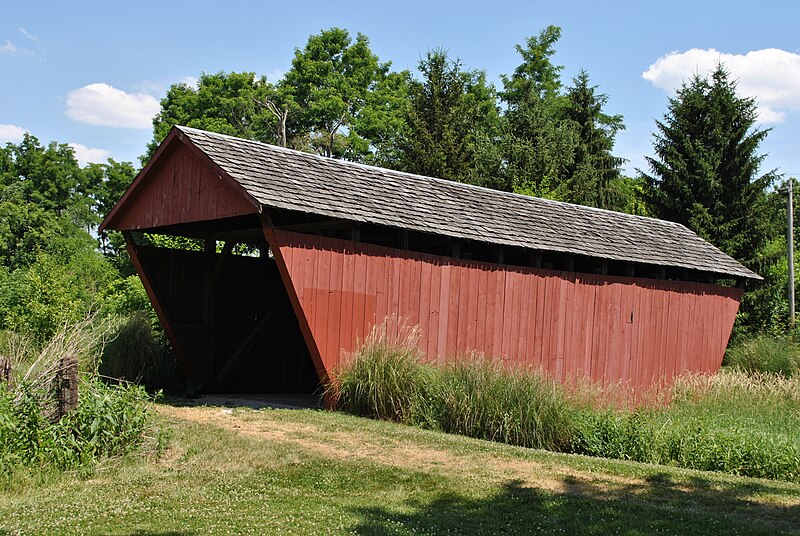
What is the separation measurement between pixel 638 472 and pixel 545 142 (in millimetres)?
23341

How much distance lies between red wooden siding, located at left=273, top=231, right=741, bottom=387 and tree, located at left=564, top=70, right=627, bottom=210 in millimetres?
14203

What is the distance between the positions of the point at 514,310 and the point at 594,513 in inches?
322

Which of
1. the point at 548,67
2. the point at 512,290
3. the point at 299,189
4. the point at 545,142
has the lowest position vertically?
the point at 512,290

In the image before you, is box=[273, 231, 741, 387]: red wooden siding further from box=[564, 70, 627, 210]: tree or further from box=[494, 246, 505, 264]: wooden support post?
box=[564, 70, 627, 210]: tree

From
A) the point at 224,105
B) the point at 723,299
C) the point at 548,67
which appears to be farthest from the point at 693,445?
the point at 548,67

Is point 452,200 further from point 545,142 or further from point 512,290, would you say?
point 545,142

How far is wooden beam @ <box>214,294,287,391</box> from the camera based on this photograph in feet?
48.4

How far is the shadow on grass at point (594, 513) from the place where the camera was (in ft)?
18.9

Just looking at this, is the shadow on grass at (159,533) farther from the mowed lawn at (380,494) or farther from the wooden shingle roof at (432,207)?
the wooden shingle roof at (432,207)

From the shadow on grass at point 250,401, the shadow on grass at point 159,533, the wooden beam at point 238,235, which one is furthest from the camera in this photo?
the wooden beam at point 238,235

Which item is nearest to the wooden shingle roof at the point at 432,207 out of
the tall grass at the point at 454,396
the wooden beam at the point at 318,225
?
the wooden beam at the point at 318,225

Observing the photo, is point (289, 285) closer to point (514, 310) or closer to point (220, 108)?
point (514, 310)

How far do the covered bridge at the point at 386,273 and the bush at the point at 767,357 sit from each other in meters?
0.65

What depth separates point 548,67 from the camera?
41.9 m
